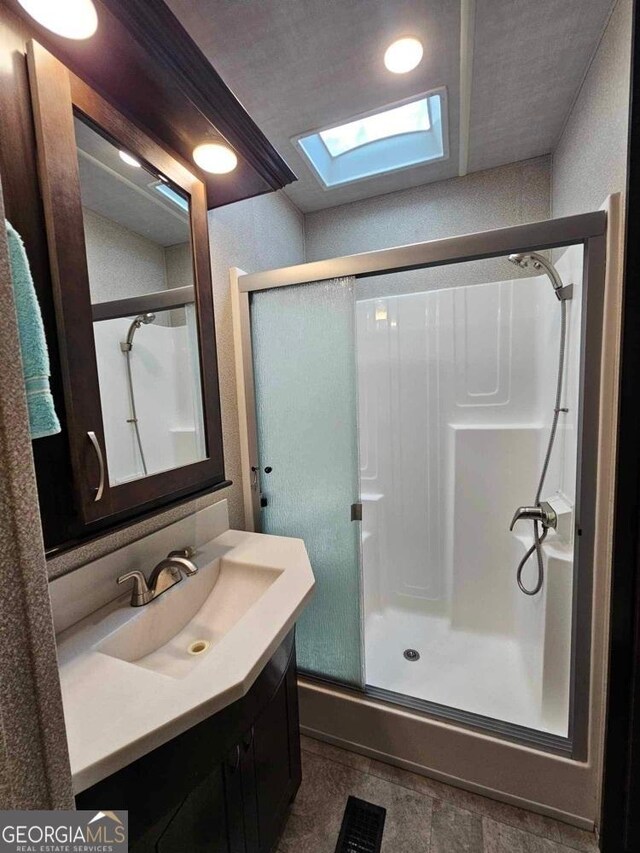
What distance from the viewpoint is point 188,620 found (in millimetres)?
1075

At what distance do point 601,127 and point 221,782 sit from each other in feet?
6.97

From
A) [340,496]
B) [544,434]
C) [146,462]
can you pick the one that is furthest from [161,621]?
[544,434]

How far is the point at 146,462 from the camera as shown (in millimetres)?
960

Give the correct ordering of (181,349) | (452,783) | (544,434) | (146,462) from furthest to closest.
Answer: (544,434) < (452,783) < (181,349) < (146,462)

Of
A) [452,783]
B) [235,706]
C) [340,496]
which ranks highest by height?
[340,496]

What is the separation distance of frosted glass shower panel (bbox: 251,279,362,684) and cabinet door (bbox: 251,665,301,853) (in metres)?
0.38

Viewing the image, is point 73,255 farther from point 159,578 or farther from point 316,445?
point 316,445

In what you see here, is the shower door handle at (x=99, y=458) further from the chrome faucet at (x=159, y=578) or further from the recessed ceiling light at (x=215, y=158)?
the recessed ceiling light at (x=215, y=158)

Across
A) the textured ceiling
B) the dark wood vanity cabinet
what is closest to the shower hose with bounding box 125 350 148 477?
the dark wood vanity cabinet

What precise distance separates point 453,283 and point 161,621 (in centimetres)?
208

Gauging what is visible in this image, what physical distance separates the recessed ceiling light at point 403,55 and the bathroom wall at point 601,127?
1.79ft

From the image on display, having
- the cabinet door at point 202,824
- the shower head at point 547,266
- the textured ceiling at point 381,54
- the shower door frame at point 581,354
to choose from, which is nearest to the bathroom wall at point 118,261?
the shower door frame at point 581,354

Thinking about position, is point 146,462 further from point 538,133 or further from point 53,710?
point 538,133

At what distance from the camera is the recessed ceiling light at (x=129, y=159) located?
2.96ft
